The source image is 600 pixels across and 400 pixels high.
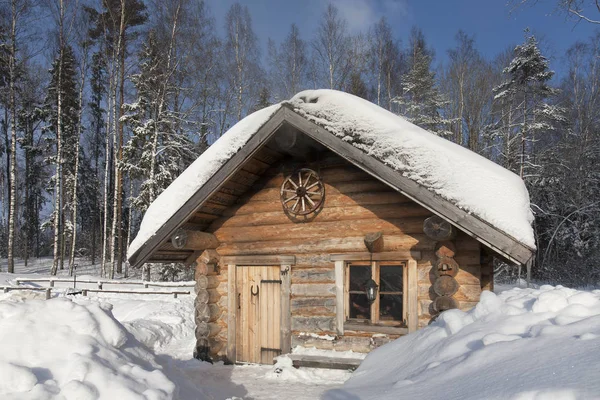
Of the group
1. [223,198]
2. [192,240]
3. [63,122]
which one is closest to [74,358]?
[192,240]

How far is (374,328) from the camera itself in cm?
630

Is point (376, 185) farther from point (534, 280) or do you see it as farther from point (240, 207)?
point (534, 280)

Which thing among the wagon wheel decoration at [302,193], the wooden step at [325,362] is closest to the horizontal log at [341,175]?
the wagon wheel decoration at [302,193]

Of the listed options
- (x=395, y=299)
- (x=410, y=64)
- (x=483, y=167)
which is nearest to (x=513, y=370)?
(x=483, y=167)

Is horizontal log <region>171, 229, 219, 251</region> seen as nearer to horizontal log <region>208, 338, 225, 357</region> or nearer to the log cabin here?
the log cabin

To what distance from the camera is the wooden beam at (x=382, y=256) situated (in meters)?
6.16

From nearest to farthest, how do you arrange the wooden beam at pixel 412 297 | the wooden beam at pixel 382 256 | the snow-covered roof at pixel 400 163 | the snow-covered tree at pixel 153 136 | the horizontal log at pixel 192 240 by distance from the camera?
1. the snow-covered roof at pixel 400 163
2. the wooden beam at pixel 412 297
3. the wooden beam at pixel 382 256
4. the horizontal log at pixel 192 240
5. the snow-covered tree at pixel 153 136

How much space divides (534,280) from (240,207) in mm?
19102

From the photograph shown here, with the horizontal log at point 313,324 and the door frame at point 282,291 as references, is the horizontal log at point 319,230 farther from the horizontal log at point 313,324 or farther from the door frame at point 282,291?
the horizontal log at point 313,324

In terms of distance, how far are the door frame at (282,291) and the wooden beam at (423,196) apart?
7.83 feet

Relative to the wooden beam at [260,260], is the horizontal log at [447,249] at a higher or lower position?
higher

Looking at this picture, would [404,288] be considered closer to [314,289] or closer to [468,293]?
[468,293]

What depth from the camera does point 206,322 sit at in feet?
24.7

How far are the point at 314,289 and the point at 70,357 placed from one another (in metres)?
4.41
